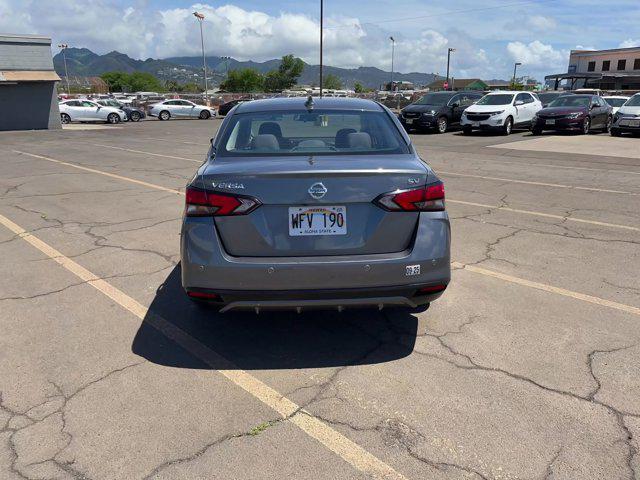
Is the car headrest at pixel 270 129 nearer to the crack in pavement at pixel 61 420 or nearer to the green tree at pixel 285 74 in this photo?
the crack in pavement at pixel 61 420

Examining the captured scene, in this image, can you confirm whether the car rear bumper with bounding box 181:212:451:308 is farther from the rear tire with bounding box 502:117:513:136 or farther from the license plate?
the rear tire with bounding box 502:117:513:136

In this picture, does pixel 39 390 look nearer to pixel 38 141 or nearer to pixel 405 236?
pixel 405 236

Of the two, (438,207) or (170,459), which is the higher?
(438,207)

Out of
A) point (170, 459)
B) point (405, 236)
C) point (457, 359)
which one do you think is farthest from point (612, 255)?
point (170, 459)

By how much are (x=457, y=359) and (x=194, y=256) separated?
1.85m

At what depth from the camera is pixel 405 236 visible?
325cm

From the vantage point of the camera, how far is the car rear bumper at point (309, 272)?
3.13m

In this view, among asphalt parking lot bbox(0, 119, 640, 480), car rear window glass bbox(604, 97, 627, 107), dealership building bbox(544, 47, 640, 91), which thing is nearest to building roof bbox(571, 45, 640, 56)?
dealership building bbox(544, 47, 640, 91)

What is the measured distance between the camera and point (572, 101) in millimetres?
21766

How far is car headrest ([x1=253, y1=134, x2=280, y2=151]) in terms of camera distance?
12.3 ft

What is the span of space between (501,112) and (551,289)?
736 inches

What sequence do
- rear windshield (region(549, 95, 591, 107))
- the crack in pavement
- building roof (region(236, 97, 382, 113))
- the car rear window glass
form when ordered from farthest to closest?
the car rear window glass
rear windshield (region(549, 95, 591, 107))
building roof (region(236, 97, 382, 113))
the crack in pavement

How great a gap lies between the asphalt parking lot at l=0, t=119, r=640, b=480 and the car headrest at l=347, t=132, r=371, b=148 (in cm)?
135

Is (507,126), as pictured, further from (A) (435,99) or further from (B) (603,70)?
(B) (603,70)
